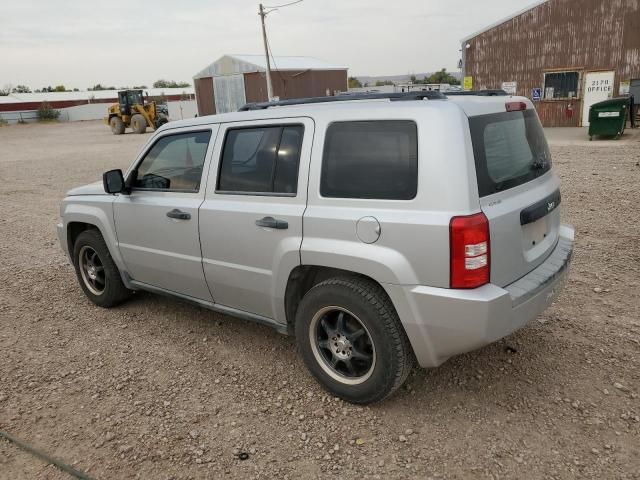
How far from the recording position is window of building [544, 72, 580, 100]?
21.3m

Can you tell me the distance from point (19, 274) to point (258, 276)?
4.04 m

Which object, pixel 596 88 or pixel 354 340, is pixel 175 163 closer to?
pixel 354 340

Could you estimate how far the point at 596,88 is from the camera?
20.8 meters

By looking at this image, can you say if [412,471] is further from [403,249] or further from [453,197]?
[453,197]

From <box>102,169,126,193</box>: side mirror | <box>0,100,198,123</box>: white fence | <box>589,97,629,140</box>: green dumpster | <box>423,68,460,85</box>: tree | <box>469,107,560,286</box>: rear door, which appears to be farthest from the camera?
<box>0,100,198,123</box>: white fence

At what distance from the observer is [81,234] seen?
4938 mm

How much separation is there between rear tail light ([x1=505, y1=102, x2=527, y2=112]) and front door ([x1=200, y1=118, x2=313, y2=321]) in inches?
47.7

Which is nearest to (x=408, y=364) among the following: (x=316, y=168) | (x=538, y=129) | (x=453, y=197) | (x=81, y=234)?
(x=453, y=197)

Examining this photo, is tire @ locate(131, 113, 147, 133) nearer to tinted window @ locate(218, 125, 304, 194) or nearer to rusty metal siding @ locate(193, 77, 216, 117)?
rusty metal siding @ locate(193, 77, 216, 117)

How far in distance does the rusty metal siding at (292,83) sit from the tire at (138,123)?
26.0ft

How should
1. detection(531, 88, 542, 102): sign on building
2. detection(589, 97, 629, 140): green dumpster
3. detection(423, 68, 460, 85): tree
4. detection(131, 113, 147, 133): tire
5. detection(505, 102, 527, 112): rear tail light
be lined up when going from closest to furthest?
detection(505, 102, 527, 112): rear tail light
detection(589, 97, 629, 140): green dumpster
detection(531, 88, 542, 102): sign on building
detection(131, 113, 147, 133): tire
detection(423, 68, 460, 85): tree

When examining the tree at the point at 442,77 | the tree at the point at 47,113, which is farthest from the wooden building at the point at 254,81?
the tree at the point at 47,113

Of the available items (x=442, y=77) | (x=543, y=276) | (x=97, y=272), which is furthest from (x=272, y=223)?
(x=442, y=77)

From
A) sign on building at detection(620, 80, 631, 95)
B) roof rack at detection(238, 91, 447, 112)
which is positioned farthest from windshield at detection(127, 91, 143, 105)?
roof rack at detection(238, 91, 447, 112)
